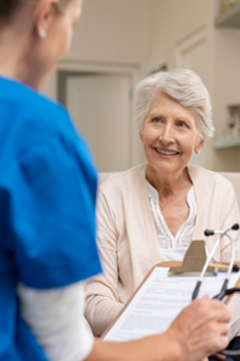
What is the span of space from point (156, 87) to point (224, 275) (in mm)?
823

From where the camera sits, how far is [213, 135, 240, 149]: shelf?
3.05 m

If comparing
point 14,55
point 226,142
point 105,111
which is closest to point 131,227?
point 14,55

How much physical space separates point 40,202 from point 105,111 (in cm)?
460

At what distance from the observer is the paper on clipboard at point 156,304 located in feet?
2.33

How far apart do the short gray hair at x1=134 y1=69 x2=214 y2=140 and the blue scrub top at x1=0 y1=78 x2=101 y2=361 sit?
3.50 ft

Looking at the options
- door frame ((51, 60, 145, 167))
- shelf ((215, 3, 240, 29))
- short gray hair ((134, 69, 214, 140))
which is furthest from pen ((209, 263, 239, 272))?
door frame ((51, 60, 145, 167))

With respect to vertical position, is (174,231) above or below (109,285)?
above

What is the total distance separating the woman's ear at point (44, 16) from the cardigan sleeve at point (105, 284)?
852 millimetres

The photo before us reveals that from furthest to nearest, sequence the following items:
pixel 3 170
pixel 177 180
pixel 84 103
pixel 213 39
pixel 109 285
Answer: pixel 84 103
pixel 213 39
pixel 177 180
pixel 109 285
pixel 3 170

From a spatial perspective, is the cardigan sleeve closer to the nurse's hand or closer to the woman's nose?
the woman's nose

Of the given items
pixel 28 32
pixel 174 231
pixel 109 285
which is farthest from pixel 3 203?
pixel 174 231

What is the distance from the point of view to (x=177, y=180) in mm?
1555

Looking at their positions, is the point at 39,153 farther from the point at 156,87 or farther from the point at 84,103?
the point at 84,103

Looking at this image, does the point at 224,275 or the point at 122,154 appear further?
the point at 122,154
